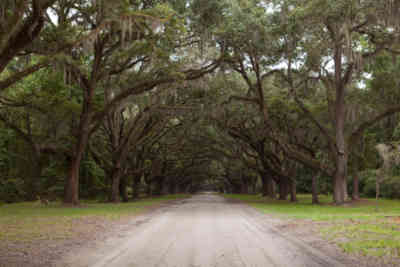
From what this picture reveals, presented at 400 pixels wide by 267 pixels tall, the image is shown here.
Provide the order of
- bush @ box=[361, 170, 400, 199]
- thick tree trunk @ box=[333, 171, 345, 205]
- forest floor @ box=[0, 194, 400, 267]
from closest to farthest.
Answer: forest floor @ box=[0, 194, 400, 267], thick tree trunk @ box=[333, 171, 345, 205], bush @ box=[361, 170, 400, 199]

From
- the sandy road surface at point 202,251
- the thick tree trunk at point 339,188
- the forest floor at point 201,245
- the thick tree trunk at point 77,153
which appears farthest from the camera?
A: the thick tree trunk at point 339,188

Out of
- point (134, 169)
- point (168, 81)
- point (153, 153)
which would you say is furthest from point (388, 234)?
point (153, 153)

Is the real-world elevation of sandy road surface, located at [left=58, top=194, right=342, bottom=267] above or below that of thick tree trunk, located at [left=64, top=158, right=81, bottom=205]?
below

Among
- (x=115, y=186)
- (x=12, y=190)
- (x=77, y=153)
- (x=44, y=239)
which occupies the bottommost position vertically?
(x=44, y=239)

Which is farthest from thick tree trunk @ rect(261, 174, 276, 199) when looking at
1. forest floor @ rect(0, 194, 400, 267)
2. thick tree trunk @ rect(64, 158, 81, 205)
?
forest floor @ rect(0, 194, 400, 267)

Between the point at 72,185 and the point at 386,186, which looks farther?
the point at 386,186

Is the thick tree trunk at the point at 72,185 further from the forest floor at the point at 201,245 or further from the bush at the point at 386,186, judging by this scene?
the bush at the point at 386,186

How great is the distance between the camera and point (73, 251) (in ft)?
25.3

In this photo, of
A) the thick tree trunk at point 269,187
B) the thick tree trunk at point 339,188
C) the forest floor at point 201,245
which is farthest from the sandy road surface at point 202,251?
the thick tree trunk at point 269,187

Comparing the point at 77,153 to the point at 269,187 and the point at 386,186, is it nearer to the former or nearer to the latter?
the point at 269,187

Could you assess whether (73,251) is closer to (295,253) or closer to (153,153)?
(295,253)

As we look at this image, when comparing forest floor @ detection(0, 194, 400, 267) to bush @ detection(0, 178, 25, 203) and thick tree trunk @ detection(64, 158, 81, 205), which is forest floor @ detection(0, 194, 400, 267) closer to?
thick tree trunk @ detection(64, 158, 81, 205)

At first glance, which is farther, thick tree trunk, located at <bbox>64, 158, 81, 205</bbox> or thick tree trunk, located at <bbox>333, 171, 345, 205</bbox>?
thick tree trunk, located at <bbox>333, 171, 345, 205</bbox>

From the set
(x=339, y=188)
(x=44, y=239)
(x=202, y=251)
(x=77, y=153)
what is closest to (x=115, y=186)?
(x=77, y=153)
